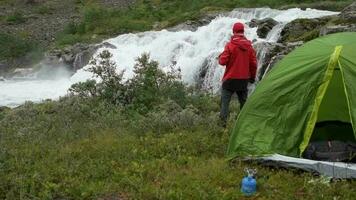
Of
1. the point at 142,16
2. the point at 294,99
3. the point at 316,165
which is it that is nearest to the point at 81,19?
the point at 142,16

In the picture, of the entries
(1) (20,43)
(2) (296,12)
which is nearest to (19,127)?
(2) (296,12)

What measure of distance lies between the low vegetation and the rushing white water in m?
8.29

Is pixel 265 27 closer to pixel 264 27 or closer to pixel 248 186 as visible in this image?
pixel 264 27

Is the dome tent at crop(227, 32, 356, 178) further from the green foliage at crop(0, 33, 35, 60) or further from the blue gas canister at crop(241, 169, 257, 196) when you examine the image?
the green foliage at crop(0, 33, 35, 60)

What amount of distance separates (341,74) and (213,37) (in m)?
18.4

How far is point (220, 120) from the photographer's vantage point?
10336 millimetres

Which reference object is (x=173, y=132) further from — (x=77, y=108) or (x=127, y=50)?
(x=127, y=50)

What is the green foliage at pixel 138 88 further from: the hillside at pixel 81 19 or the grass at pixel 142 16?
the hillside at pixel 81 19

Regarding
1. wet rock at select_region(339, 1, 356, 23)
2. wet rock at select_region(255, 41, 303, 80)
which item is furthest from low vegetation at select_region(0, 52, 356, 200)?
wet rock at select_region(339, 1, 356, 23)

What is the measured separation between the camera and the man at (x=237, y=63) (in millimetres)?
9836

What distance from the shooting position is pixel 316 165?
754cm

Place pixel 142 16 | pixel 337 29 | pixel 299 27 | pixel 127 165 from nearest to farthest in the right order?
pixel 127 165 < pixel 337 29 < pixel 299 27 < pixel 142 16

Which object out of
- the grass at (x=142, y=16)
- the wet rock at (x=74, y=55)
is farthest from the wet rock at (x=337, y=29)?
the grass at (x=142, y=16)

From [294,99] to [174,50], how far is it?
1815cm
